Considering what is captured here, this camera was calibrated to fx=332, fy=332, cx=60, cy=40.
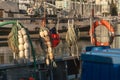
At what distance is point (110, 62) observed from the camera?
143 inches

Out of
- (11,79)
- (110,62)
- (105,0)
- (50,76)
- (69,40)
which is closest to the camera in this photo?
(110,62)

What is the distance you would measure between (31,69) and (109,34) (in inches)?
118

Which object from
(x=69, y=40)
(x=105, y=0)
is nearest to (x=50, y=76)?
(x=69, y=40)

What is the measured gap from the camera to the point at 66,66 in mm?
7191

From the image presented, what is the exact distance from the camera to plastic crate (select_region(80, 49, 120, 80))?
11.8 feet

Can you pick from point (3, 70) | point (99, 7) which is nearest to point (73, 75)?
point (3, 70)

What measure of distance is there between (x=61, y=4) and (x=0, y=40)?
22010 millimetres

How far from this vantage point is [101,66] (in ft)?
12.2

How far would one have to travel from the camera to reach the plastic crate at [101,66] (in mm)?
3596

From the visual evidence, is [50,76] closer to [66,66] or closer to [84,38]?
[66,66]

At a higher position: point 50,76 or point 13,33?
point 13,33

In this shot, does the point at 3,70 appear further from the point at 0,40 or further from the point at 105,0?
the point at 105,0

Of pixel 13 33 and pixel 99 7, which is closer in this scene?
pixel 13 33

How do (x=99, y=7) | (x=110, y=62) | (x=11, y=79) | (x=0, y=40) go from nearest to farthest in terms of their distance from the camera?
(x=110, y=62), (x=11, y=79), (x=0, y=40), (x=99, y=7)
